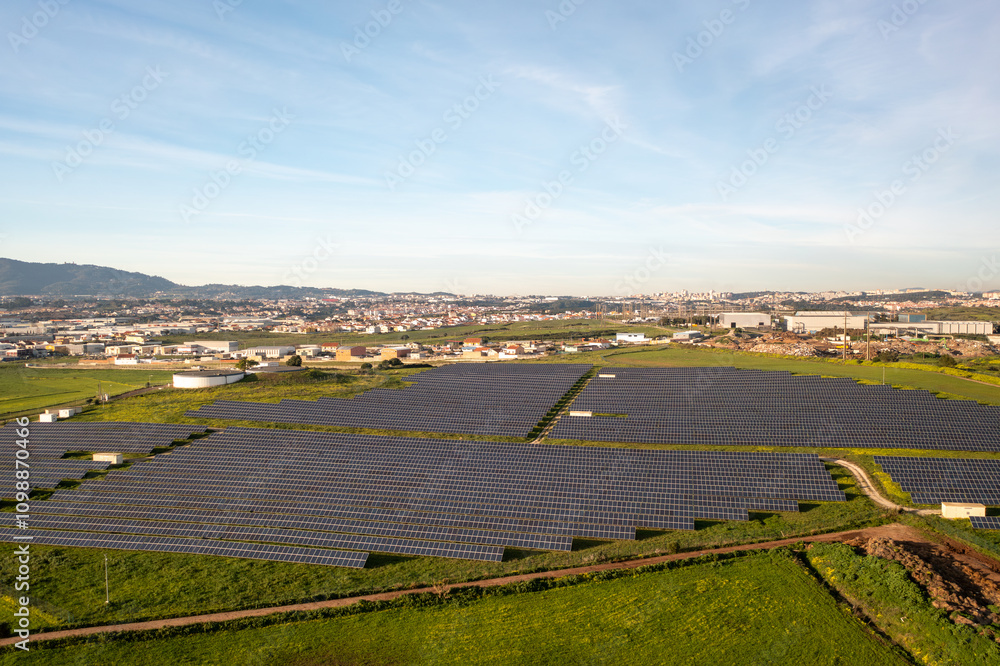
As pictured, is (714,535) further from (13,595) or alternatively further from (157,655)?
(13,595)

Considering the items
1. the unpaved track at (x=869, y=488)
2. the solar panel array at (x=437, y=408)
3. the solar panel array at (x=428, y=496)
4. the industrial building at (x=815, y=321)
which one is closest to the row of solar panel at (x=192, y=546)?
the solar panel array at (x=428, y=496)

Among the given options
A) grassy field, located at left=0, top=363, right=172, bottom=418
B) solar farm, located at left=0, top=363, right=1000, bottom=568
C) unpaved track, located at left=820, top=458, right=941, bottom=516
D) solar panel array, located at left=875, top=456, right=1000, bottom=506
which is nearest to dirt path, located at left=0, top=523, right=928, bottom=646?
solar farm, located at left=0, top=363, right=1000, bottom=568

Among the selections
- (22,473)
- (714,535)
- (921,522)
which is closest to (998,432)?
(921,522)

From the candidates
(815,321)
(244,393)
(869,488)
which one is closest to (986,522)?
(869,488)

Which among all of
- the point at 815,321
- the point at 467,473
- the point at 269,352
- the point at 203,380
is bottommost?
the point at 467,473

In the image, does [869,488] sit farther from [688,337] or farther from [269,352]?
[269,352]

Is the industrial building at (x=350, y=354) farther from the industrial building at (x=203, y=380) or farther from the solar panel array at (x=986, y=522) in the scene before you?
the solar panel array at (x=986, y=522)
